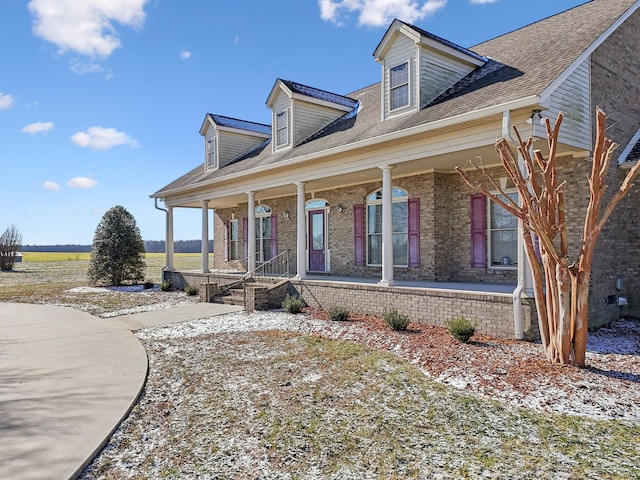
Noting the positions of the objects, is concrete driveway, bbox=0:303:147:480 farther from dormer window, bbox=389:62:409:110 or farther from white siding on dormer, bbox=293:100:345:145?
dormer window, bbox=389:62:409:110

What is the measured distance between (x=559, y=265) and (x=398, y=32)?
696cm

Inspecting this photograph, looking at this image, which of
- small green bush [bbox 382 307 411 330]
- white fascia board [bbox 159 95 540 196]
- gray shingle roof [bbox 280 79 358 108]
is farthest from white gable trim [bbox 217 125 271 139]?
small green bush [bbox 382 307 411 330]

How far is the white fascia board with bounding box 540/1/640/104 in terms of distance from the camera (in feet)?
23.9

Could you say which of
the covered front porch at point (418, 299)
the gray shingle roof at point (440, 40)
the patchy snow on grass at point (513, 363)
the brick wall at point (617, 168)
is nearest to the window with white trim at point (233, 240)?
the covered front porch at point (418, 299)

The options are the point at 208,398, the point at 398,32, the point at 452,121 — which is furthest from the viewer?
the point at 398,32

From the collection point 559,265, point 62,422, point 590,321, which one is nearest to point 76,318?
point 62,422

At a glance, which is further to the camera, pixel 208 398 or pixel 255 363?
pixel 255 363

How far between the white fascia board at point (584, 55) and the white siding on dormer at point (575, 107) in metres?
0.11

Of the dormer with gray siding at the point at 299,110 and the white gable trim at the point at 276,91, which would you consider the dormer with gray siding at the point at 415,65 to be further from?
the white gable trim at the point at 276,91

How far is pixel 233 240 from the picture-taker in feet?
64.1

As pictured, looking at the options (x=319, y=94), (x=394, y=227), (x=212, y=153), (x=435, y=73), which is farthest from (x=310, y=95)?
(x=212, y=153)

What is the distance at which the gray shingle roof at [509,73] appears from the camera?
8000 millimetres

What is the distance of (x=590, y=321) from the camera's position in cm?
845

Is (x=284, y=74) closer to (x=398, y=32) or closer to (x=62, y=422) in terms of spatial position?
(x=398, y=32)
